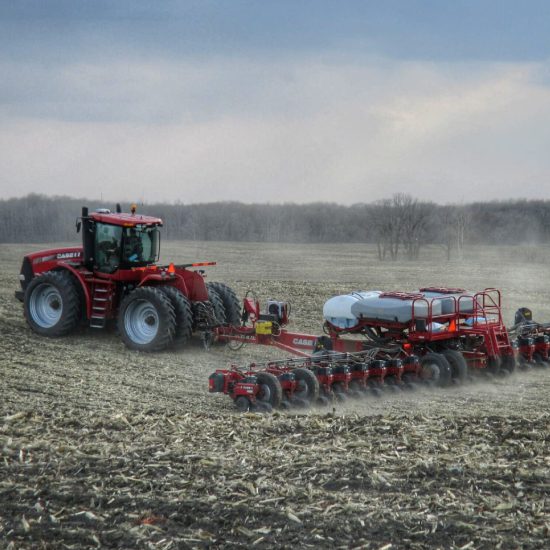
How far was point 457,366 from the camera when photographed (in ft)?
42.7

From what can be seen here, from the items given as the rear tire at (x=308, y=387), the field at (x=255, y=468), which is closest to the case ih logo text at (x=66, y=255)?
the field at (x=255, y=468)

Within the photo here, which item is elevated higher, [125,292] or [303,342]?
[125,292]

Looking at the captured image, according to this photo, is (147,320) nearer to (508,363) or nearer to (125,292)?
(125,292)

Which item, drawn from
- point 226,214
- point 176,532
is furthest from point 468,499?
point 226,214

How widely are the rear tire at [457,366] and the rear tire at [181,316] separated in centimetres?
447

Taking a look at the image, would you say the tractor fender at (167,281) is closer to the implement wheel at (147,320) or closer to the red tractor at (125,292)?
the red tractor at (125,292)

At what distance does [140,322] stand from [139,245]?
5.01 ft

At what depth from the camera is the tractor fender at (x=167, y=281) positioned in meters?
15.6

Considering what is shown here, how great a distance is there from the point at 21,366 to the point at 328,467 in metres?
7.48

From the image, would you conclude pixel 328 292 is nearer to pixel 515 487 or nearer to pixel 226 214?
pixel 515 487

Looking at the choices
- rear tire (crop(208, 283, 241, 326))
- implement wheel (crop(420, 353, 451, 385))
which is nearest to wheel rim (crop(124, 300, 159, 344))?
rear tire (crop(208, 283, 241, 326))

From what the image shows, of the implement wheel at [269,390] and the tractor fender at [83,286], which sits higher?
the tractor fender at [83,286]

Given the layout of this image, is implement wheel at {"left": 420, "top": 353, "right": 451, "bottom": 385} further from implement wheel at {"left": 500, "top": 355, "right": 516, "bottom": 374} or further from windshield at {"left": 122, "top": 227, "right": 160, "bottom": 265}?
windshield at {"left": 122, "top": 227, "right": 160, "bottom": 265}

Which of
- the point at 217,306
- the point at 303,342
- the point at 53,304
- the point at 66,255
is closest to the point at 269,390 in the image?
the point at 303,342
